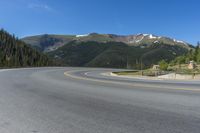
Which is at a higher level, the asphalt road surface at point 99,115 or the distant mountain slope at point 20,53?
the distant mountain slope at point 20,53

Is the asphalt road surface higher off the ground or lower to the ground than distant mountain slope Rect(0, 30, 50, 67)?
lower

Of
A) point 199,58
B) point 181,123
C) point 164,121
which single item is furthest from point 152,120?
point 199,58

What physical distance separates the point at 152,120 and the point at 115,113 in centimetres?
112

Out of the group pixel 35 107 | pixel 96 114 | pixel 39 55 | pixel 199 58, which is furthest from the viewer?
pixel 39 55

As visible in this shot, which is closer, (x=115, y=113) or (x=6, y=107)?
(x=115, y=113)

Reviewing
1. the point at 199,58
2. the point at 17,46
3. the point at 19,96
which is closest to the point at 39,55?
the point at 17,46

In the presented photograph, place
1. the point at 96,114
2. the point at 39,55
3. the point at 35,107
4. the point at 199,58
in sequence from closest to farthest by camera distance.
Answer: the point at 96,114
the point at 35,107
the point at 199,58
the point at 39,55

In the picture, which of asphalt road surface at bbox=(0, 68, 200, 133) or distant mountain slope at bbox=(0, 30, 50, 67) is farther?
distant mountain slope at bbox=(0, 30, 50, 67)

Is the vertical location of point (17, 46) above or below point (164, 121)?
above

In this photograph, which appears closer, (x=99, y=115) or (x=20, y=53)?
(x=99, y=115)

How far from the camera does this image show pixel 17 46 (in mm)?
145125

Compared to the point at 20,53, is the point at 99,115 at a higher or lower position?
lower

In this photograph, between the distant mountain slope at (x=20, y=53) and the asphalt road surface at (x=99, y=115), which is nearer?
the asphalt road surface at (x=99, y=115)

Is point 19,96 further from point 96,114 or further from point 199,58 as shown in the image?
point 199,58
